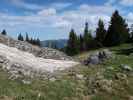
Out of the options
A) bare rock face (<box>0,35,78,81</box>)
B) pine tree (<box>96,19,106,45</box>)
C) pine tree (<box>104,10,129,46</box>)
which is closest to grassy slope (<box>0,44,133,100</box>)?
bare rock face (<box>0,35,78,81</box>)

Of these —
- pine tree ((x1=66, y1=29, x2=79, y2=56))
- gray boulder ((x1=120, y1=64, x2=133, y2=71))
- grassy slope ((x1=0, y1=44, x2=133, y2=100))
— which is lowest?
grassy slope ((x1=0, y1=44, x2=133, y2=100))

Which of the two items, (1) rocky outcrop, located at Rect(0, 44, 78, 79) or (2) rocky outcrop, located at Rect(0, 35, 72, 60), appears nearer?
(1) rocky outcrop, located at Rect(0, 44, 78, 79)

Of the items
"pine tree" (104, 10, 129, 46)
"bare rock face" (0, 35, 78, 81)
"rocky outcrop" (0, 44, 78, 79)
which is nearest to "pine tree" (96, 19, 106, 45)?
"pine tree" (104, 10, 129, 46)

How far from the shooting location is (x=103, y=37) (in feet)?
315

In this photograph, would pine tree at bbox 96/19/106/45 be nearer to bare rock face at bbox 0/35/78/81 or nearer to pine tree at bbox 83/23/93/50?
pine tree at bbox 83/23/93/50

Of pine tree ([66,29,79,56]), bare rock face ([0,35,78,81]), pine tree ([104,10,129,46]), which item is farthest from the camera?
pine tree ([66,29,79,56])

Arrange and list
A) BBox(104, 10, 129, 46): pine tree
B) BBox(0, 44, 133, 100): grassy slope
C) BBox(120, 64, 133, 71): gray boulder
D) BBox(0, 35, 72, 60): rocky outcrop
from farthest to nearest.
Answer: BBox(104, 10, 129, 46): pine tree, BBox(0, 35, 72, 60): rocky outcrop, BBox(120, 64, 133, 71): gray boulder, BBox(0, 44, 133, 100): grassy slope

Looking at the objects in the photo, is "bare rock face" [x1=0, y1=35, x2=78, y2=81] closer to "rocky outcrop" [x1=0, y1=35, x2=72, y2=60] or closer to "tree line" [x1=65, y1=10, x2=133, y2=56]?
"rocky outcrop" [x1=0, y1=35, x2=72, y2=60]

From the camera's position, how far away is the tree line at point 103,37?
8088 cm

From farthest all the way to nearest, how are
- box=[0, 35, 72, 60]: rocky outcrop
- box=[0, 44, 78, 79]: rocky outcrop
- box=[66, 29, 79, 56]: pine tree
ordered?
box=[66, 29, 79, 56]: pine tree → box=[0, 35, 72, 60]: rocky outcrop → box=[0, 44, 78, 79]: rocky outcrop

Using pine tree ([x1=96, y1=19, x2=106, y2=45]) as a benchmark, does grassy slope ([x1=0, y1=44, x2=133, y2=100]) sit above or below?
below

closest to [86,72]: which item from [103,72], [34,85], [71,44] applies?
[103,72]

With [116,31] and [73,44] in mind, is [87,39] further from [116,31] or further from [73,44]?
[116,31]

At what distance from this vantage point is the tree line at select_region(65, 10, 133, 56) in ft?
265
